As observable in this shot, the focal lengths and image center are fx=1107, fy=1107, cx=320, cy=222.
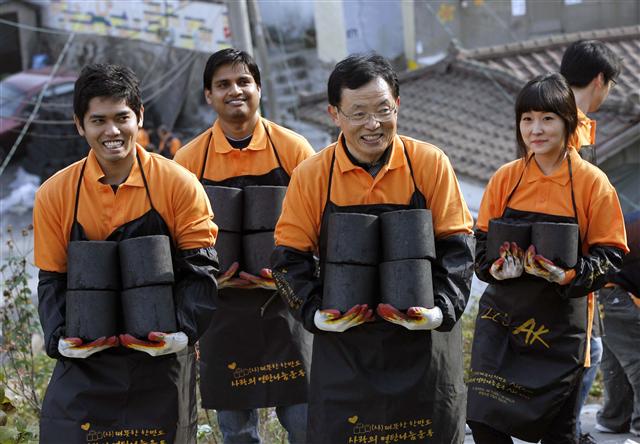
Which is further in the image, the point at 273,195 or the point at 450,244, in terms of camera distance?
the point at 273,195

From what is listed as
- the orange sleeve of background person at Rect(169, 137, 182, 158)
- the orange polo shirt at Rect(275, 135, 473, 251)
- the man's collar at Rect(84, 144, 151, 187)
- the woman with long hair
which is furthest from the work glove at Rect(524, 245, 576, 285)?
the orange sleeve of background person at Rect(169, 137, 182, 158)

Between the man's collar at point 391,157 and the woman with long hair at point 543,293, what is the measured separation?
756mm

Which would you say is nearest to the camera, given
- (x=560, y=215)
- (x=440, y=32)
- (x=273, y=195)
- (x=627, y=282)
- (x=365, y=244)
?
(x=365, y=244)

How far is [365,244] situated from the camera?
4.10m

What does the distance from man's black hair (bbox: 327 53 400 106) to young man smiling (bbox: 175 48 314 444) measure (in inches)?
45.5

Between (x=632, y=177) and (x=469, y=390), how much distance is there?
6.42 metres

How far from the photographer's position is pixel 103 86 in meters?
4.26

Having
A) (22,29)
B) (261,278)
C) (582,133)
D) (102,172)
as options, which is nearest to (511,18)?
(22,29)

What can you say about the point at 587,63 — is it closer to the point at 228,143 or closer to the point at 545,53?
the point at 228,143

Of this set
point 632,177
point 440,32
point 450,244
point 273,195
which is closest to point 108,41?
point 440,32

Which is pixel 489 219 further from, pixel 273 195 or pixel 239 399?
pixel 239 399

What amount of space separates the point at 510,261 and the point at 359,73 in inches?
43.7

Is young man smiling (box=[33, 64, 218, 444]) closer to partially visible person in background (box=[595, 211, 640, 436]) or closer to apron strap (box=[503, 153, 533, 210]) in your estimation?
apron strap (box=[503, 153, 533, 210])

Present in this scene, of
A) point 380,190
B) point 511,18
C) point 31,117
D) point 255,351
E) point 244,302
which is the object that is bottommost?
point 255,351
